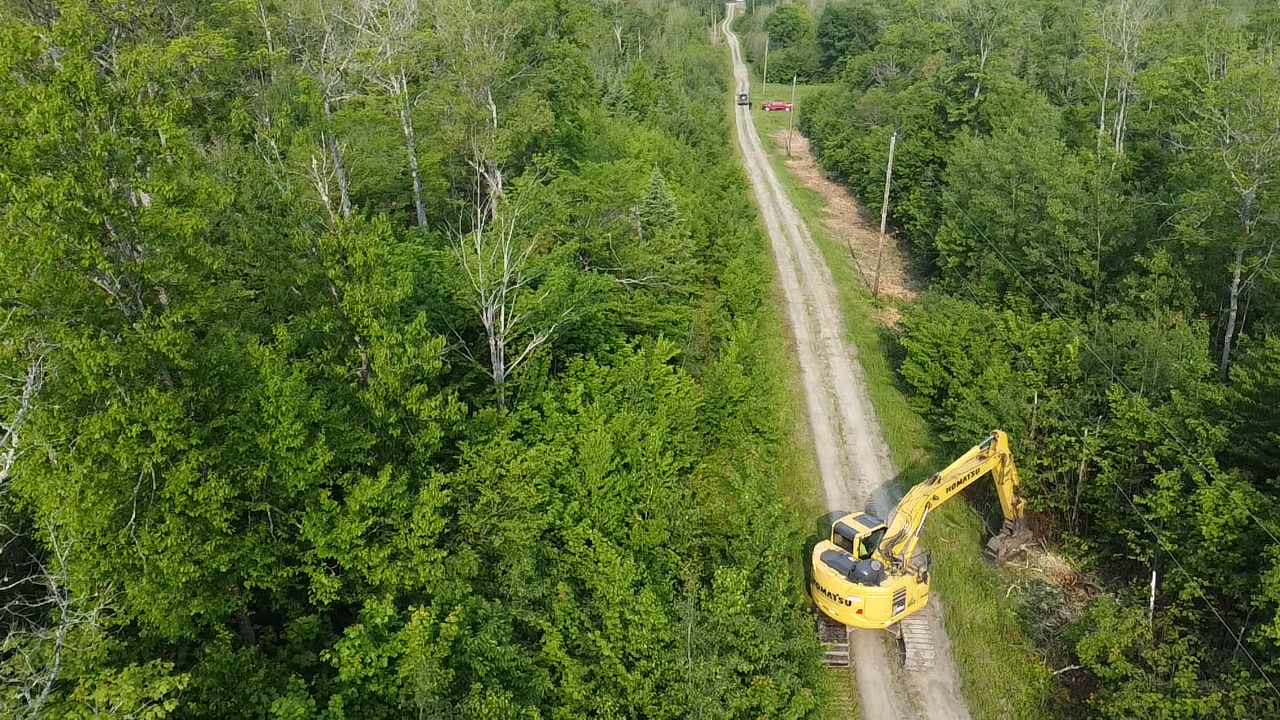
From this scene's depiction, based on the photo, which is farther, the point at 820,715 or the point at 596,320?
the point at 596,320

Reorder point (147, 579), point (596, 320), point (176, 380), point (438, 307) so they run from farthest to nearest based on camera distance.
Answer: point (596, 320) → point (438, 307) → point (176, 380) → point (147, 579)

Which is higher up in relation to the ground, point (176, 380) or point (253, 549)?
point (176, 380)

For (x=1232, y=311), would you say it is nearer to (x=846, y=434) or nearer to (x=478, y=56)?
(x=846, y=434)

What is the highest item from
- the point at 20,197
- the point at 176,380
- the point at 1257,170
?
the point at 20,197

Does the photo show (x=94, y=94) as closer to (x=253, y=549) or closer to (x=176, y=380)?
(x=176, y=380)

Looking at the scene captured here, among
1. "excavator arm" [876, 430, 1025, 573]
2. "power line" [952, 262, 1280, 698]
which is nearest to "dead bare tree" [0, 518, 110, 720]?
"excavator arm" [876, 430, 1025, 573]

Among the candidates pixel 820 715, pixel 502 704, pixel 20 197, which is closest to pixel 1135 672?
pixel 820 715

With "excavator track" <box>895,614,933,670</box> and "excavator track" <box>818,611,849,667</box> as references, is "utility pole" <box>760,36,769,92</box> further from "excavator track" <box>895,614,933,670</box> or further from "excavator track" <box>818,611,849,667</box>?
"excavator track" <box>818,611,849,667</box>
